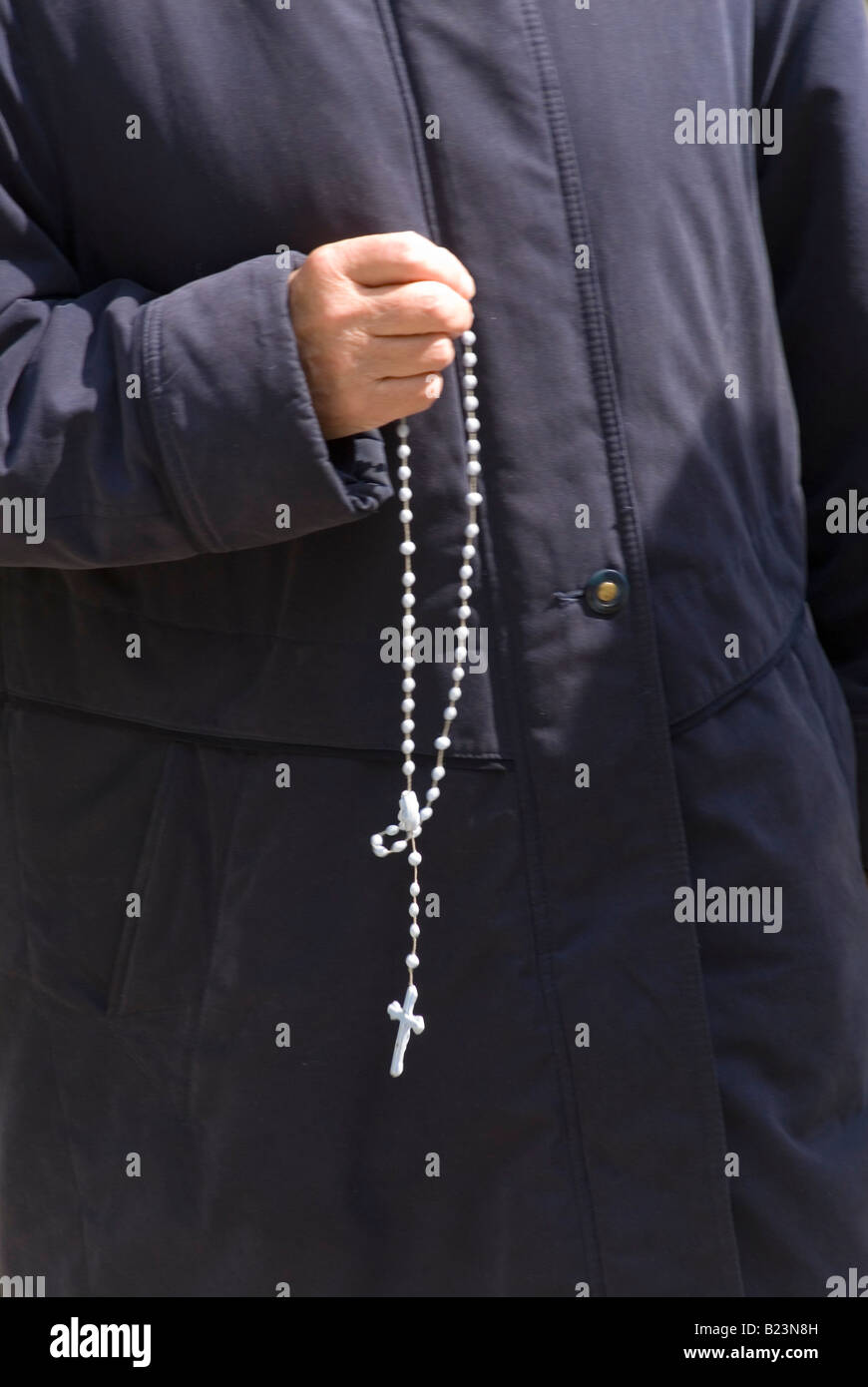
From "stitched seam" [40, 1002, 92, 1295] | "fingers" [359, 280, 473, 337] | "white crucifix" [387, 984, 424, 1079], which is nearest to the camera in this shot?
"fingers" [359, 280, 473, 337]

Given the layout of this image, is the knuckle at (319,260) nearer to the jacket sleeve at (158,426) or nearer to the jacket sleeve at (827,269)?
the jacket sleeve at (158,426)

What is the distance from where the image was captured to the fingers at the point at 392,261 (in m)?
1.09

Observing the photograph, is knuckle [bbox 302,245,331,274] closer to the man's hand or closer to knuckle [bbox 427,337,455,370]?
the man's hand

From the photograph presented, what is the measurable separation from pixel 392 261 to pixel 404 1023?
2.01 ft

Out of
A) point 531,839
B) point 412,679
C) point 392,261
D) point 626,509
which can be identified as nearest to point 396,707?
point 412,679

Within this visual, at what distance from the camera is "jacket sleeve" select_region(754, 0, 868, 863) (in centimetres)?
138

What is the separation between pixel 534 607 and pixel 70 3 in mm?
626

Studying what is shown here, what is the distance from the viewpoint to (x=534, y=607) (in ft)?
3.97

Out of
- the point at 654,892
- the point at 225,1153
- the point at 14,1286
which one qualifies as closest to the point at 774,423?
the point at 654,892

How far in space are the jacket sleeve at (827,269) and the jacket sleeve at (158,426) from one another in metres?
0.56

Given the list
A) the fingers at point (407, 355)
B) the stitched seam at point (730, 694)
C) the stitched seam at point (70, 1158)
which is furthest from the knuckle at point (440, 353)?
the stitched seam at point (70, 1158)

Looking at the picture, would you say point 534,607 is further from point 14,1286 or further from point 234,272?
point 14,1286

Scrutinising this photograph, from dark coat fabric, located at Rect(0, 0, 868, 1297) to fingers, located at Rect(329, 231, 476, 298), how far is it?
0.20 feet

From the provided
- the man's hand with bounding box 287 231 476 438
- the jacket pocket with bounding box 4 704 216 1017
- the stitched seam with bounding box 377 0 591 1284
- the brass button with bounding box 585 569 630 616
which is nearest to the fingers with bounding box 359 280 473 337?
the man's hand with bounding box 287 231 476 438
